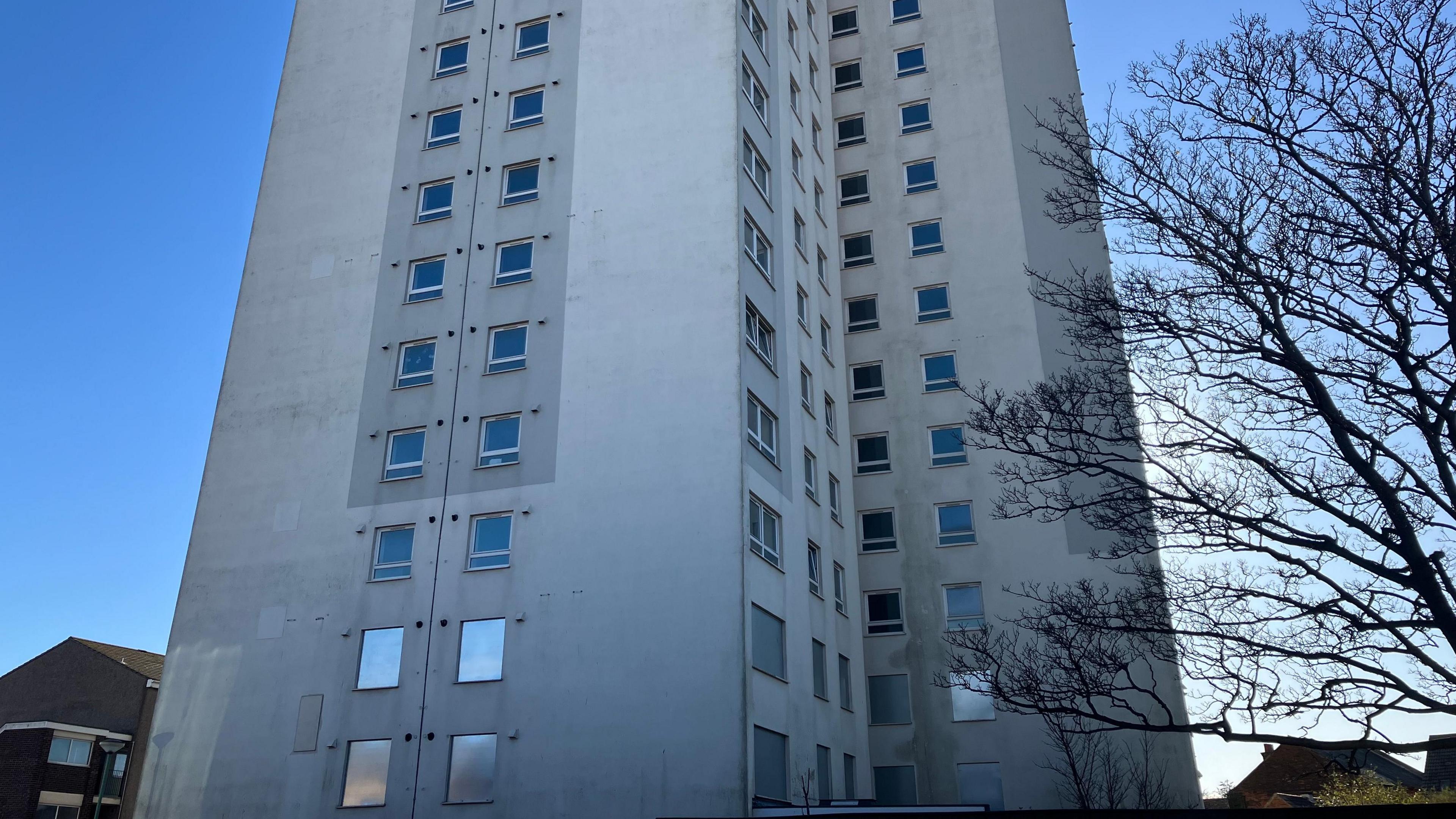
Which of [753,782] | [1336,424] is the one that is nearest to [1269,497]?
[1336,424]

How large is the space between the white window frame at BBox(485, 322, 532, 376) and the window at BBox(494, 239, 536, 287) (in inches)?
53.3

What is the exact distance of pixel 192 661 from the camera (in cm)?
2834

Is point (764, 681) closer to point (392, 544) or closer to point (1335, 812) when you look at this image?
point (392, 544)

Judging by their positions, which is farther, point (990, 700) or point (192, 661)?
point (990, 700)

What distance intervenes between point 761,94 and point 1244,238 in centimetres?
2392

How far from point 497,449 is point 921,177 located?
20.0 metres

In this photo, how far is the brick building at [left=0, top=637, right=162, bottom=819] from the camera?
43.7 metres

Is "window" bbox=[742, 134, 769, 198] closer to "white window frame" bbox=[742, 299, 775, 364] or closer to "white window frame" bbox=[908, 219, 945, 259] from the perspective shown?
"white window frame" bbox=[742, 299, 775, 364]

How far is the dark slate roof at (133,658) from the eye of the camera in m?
51.9

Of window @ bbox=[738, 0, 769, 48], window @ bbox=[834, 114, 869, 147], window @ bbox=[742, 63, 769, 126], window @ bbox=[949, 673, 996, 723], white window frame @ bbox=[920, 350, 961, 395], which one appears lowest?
window @ bbox=[949, 673, 996, 723]

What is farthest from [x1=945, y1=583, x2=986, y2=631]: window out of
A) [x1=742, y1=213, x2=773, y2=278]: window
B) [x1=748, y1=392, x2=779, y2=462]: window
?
[x1=742, y1=213, x2=773, y2=278]: window

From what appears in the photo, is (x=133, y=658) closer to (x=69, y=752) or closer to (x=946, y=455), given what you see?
(x=69, y=752)

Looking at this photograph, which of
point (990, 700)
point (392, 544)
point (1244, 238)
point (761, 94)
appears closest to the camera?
point (1244, 238)

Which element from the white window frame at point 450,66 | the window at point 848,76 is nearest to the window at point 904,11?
the window at point 848,76
